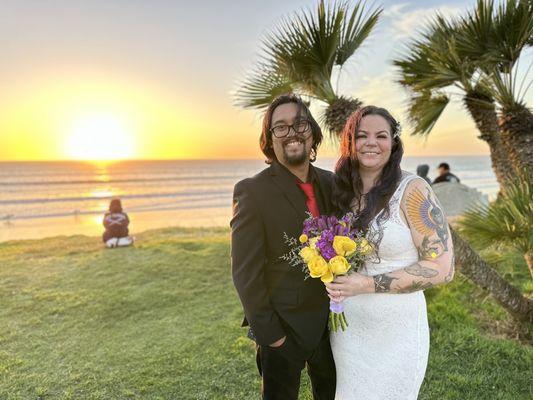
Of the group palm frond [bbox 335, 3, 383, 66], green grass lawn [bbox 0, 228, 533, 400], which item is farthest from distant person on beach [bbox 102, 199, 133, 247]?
palm frond [bbox 335, 3, 383, 66]

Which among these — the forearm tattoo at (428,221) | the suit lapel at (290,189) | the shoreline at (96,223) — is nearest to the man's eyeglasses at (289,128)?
the suit lapel at (290,189)

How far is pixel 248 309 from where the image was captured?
2.38 meters

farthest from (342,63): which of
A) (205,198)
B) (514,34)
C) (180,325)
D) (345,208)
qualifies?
(205,198)

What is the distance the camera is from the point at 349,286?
210cm

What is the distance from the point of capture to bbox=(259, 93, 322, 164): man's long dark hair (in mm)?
2537

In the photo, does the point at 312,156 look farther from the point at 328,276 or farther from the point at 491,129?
the point at 491,129

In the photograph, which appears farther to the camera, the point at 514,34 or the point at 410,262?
the point at 514,34

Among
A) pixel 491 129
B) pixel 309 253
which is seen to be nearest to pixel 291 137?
pixel 309 253

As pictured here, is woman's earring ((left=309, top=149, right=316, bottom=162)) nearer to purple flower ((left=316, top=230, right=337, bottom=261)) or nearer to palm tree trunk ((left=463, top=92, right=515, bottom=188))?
purple flower ((left=316, top=230, right=337, bottom=261))

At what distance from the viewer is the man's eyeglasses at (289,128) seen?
2.48m

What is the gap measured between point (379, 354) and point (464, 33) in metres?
4.17

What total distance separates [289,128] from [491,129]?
4.16 m

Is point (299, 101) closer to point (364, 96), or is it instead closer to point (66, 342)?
point (364, 96)

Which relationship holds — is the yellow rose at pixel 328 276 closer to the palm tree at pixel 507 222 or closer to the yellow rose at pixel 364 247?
the yellow rose at pixel 364 247
